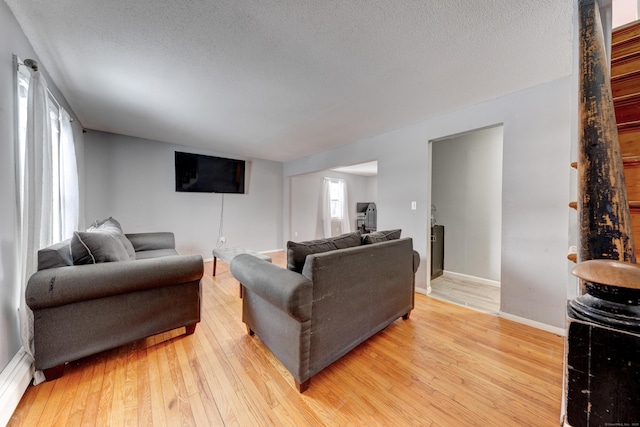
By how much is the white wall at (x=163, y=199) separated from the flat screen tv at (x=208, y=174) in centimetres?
14

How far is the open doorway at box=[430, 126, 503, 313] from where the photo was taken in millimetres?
3127

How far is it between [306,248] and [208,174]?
3602 mm

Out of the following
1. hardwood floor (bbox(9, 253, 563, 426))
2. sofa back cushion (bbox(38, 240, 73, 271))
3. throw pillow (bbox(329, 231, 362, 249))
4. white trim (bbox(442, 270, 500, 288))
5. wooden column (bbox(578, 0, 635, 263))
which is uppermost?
wooden column (bbox(578, 0, 635, 263))

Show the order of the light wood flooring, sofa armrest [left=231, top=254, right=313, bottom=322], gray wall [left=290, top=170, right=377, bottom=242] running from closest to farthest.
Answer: sofa armrest [left=231, top=254, right=313, bottom=322] < the light wood flooring < gray wall [left=290, top=170, right=377, bottom=242]

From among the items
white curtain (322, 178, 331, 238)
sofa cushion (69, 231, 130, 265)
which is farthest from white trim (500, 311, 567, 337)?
white curtain (322, 178, 331, 238)

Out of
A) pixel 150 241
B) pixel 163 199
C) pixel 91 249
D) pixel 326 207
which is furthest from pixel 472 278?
pixel 163 199

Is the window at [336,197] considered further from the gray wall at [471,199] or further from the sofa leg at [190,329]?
the sofa leg at [190,329]

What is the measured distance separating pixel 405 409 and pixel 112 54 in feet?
9.51

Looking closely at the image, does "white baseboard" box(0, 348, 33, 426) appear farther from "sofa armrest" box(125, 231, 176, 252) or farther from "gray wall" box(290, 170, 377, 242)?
"gray wall" box(290, 170, 377, 242)

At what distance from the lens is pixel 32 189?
1.42 metres

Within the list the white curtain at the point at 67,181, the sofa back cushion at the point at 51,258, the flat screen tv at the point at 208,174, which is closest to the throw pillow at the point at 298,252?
the sofa back cushion at the point at 51,258

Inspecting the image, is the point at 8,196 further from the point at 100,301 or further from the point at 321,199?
the point at 321,199

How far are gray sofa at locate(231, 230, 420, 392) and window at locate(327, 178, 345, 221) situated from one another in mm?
4463

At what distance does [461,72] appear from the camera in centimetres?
186
